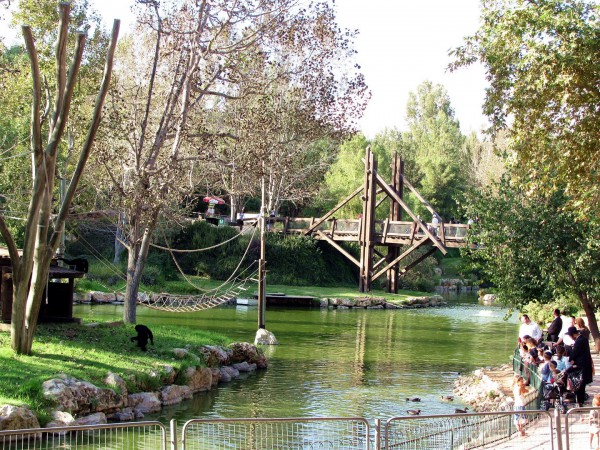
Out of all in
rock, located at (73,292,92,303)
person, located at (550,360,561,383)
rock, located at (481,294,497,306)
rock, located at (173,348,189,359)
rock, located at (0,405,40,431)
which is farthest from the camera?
rock, located at (481,294,497,306)

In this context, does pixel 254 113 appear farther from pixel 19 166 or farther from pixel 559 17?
pixel 19 166

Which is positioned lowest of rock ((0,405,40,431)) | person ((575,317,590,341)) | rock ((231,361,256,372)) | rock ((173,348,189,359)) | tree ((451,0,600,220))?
rock ((231,361,256,372))

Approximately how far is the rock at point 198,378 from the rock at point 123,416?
2363 mm

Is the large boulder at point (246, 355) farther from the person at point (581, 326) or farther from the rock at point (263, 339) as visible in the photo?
the person at point (581, 326)

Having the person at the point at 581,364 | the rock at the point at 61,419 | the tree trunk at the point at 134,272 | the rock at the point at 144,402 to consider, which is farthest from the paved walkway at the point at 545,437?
the tree trunk at the point at 134,272

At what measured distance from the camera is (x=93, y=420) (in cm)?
1238

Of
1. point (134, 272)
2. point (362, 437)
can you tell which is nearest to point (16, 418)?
point (362, 437)

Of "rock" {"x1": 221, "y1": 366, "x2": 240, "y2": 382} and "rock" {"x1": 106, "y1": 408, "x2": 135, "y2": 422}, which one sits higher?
"rock" {"x1": 221, "y1": 366, "x2": 240, "y2": 382}

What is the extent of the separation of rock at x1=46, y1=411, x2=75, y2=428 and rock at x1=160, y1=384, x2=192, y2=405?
285 centimetres

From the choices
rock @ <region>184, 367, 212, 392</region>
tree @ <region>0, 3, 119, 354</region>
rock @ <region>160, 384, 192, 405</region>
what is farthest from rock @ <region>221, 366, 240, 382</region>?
tree @ <region>0, 3, 119, 354</region>

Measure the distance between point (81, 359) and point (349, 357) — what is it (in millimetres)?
9044

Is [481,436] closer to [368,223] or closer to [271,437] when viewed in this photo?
[271,437]

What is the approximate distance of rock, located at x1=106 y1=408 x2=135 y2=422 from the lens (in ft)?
42.9

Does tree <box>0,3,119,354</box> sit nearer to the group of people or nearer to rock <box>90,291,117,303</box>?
the group of people
